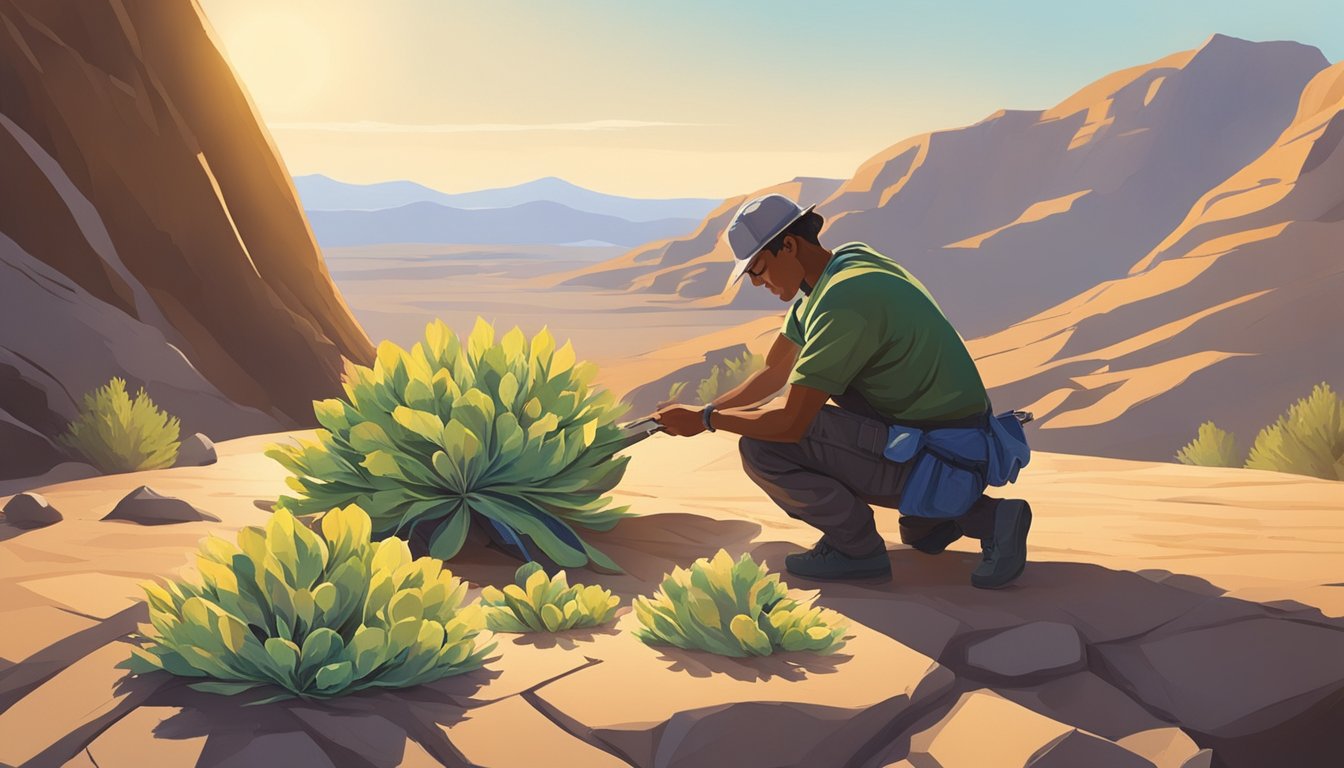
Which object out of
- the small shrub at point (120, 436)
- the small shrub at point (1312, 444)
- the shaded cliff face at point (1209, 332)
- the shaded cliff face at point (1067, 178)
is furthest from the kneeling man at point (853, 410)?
the shaded cliff face at point (1067, 178)

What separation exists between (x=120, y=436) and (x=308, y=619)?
599 centimetres

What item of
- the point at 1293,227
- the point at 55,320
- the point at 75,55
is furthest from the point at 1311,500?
the point at 1293,227

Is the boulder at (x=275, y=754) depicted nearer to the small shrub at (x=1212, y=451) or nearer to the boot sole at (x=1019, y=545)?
the boot sole at (x=1019, y=545)

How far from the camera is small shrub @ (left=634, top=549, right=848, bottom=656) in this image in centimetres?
365

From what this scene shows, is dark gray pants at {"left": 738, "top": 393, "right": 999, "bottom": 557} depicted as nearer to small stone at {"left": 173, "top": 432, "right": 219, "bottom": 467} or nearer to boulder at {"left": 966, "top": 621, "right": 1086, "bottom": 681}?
boulder at {"left": 966, "top": 621, "right": 1086, "bottom": 681}

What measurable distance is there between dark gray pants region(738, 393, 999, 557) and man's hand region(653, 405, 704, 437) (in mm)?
233

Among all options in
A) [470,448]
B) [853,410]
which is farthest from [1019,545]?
[470,448]

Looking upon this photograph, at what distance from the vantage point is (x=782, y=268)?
4.38 m

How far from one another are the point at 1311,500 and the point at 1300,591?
2.26 m

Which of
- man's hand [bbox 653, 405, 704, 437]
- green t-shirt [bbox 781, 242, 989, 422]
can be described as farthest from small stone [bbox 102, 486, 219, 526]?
green t-shirt [bbox 781, 242, 989, 422]

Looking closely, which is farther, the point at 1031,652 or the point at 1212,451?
the point at 1212,451

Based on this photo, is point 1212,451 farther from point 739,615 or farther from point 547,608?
point 547,608

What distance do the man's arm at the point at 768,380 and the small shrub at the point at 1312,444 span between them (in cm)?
583

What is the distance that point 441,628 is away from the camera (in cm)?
340
